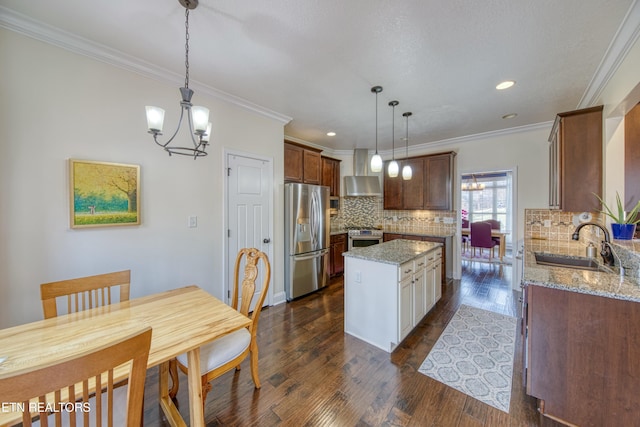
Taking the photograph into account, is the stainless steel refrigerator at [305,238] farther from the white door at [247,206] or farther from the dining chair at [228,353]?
the dining chair at [228,353]

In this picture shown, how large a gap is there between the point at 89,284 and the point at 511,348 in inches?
145

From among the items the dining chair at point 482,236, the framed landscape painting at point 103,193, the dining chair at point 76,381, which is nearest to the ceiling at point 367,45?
the framed landscape painting at point 103,193

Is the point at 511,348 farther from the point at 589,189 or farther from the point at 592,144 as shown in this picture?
the point at 592,144

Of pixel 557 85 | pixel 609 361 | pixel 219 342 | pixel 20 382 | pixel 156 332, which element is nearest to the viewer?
pixel 20 382

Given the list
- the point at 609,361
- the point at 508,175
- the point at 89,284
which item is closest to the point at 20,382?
the point at 89,284

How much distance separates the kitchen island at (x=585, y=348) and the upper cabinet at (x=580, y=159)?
1.06m

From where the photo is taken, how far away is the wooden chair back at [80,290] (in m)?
1.49

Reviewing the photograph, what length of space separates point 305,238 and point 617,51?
11.8 ft

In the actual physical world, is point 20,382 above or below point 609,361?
above

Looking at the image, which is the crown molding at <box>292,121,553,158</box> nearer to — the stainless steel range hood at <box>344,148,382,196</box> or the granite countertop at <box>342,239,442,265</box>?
the stainless steel range hood at <box>344,148,382,196</box>

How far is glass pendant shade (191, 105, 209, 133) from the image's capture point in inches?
65.3

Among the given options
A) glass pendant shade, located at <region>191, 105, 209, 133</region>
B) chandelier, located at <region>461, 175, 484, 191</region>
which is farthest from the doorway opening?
glass pendant shade, located at <region>191, 105, 209, 133</region>

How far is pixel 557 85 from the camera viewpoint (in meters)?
2.55

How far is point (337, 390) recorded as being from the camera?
1864 mm
